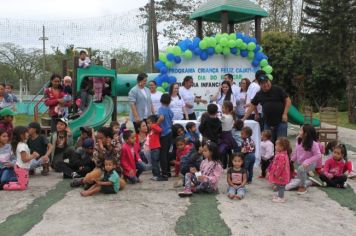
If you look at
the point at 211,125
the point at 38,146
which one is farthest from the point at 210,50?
the point at 38,146

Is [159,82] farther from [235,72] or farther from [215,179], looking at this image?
[215,179]

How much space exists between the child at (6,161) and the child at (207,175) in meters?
2.56

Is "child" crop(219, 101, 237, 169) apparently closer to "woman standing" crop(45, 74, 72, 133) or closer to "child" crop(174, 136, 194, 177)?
"child" crop(174, 136, 194, 177)

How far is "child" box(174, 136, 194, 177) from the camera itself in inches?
277

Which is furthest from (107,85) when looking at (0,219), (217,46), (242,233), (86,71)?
(242,233)

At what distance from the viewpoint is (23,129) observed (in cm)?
677

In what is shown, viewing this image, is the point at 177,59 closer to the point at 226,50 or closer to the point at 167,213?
the point at 226,50

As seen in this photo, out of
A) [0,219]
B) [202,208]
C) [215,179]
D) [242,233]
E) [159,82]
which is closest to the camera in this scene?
[242,233]

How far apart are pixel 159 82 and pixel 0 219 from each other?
6594 millimetres

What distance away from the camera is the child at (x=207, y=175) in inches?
239

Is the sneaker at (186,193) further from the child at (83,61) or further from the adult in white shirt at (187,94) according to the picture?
the child at (83,61)

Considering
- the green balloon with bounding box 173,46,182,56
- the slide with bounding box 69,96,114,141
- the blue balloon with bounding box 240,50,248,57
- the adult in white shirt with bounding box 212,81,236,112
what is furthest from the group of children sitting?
the blue balloon with bounding box 240,50,248,57

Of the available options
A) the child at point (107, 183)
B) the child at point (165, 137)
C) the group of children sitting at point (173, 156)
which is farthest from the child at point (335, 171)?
the child at point (107, 183)

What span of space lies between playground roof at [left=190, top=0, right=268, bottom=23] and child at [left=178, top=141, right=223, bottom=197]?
676cm
